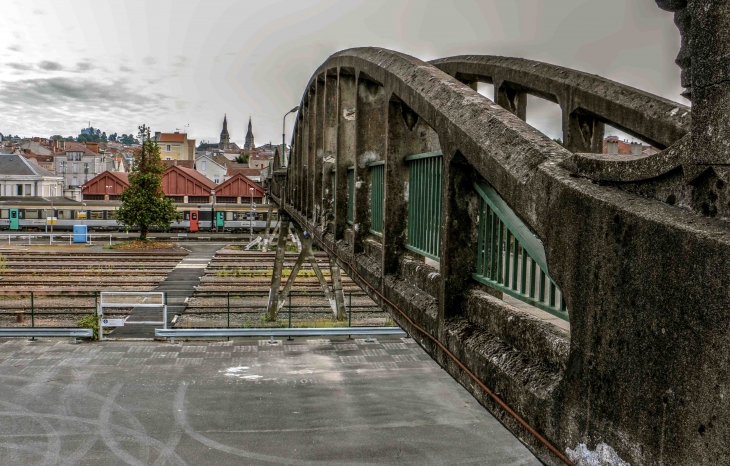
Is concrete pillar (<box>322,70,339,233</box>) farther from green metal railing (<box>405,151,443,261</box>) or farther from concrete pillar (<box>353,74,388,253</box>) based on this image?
green metal railing (<box>405,151,443,261</box>)

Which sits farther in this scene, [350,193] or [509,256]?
[350,193]

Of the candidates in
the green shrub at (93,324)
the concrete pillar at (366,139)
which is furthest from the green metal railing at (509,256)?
the green shrub at (93,324)

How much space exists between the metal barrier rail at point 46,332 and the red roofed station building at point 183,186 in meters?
40.6

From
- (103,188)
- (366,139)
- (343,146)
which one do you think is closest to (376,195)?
(366,139)

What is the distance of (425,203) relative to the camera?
19.9 ft

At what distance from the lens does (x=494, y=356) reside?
3963 mm

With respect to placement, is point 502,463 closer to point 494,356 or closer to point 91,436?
point 91,436

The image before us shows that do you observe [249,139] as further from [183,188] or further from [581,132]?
[581,132]

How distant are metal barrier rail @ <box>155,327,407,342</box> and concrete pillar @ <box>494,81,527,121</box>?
821 centimetres

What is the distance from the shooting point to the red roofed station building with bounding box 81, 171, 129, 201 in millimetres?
58156

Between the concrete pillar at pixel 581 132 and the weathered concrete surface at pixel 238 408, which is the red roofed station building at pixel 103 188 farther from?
the concrete pillar at pixel 581 132

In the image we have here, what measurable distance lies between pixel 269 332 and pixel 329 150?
835 cm

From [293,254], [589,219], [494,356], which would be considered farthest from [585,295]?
[293,254]

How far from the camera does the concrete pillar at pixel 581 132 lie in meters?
11.0
